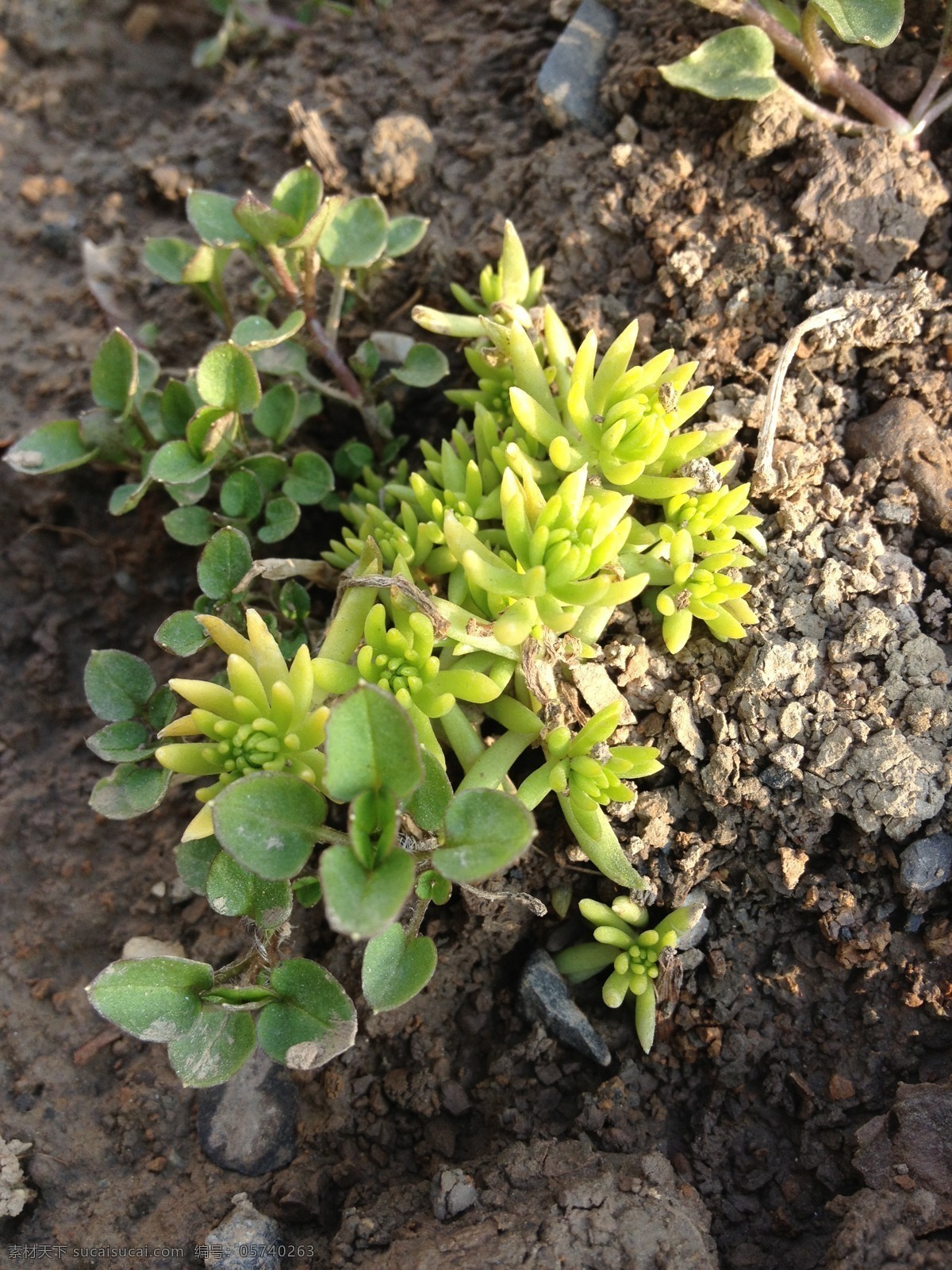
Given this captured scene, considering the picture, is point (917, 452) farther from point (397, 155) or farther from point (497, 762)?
point (397, 155)

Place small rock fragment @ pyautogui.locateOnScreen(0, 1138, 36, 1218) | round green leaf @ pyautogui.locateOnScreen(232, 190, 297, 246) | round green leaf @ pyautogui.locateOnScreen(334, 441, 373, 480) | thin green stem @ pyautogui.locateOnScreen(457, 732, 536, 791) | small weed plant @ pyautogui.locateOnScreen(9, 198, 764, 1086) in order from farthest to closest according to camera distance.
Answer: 1. round green leaf @ pyautogui.locateOnScreen(334, 441, 373, 480)
2. round green leaf @ pyautogui.locateOnScreen(232, 190, 297, 246)
3. thin green stem @ pyautogui.locateOnScreen(457, 732, 536, 791)
4. small rock fragment @ pyautogui.locateOnScreen(0, 1138, 36, 1218)
5. small weed plant @ pyautogui.locateOnScreen(9, 198, 764, 1086)

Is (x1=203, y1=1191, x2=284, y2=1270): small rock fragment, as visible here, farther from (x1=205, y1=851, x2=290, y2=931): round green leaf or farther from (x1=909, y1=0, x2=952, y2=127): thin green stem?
(x1=909, y1=0, x2=952, y2=127): thin green stem

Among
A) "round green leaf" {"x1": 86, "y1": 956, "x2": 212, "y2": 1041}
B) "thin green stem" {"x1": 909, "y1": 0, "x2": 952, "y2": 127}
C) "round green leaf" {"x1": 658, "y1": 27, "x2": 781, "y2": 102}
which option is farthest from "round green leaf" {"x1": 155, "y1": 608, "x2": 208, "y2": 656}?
"thin green stem" {"x1": 909, "y1": 0, "x2": 952, "y2": 127}

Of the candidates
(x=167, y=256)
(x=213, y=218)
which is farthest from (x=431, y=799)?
(x=167, y=256)

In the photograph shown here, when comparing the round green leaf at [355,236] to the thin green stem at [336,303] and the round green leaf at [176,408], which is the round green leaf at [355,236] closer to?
the thin green stem at [336,303]

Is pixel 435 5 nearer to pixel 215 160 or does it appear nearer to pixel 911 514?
pixel 215 160
